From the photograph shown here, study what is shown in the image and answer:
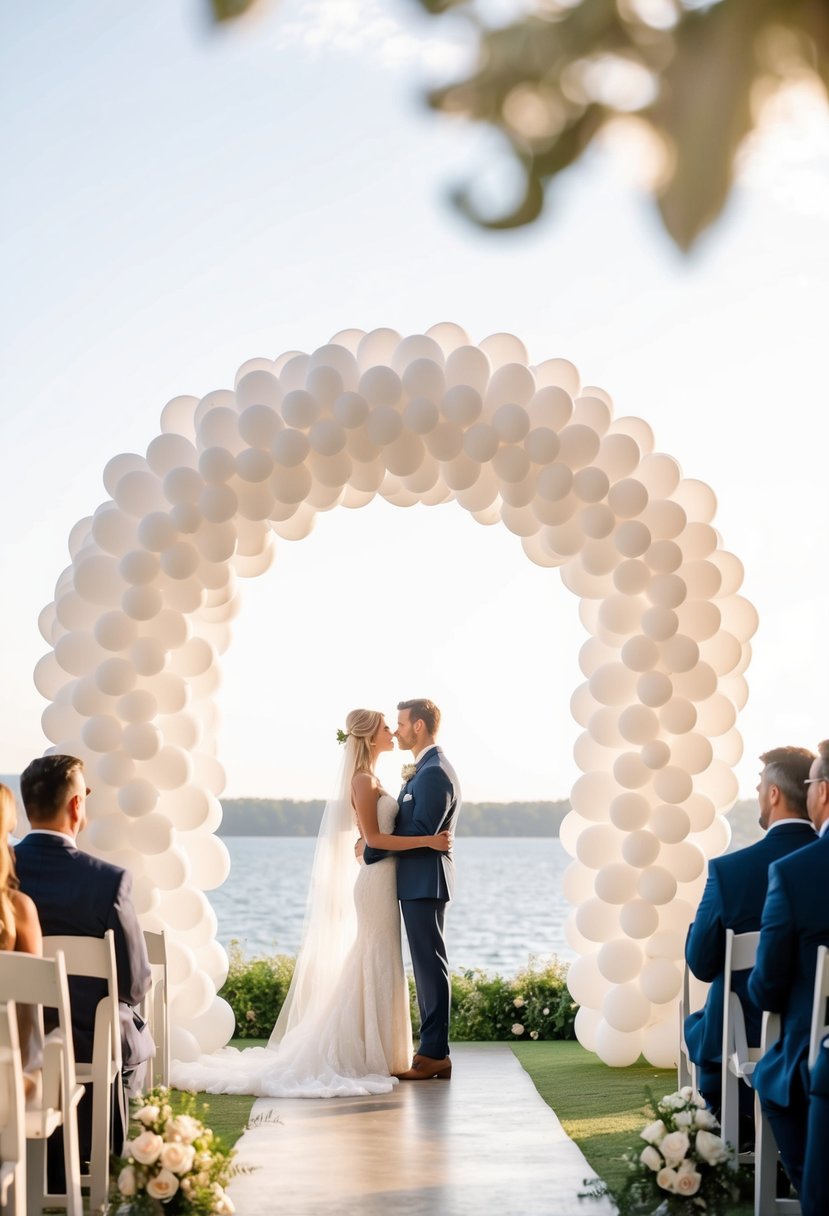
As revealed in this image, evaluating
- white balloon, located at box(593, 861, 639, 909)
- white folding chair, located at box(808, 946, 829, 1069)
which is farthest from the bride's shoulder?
white folding chair, located at box(808, 946, 829, 1069)

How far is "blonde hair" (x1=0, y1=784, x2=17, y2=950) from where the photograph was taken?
3.60 m

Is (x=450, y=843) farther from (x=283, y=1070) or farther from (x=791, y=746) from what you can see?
(x=791, y=746)

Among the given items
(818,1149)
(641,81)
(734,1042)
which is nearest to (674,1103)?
(734,1042)

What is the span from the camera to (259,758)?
43.6 metres

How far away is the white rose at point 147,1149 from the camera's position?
12.8ft

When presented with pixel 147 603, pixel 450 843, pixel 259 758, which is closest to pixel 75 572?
pixel 147 603

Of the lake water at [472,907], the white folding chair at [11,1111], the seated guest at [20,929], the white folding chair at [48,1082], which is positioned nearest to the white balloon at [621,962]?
the white folding chair at [48,1082]

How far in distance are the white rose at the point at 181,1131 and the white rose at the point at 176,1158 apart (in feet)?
0.07

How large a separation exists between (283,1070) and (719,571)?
10.5ft

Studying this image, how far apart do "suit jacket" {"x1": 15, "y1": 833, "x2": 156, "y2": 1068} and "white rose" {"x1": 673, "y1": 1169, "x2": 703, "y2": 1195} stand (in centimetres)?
180

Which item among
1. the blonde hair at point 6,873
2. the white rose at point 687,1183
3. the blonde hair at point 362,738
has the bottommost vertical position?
the white rose at point 687,1183

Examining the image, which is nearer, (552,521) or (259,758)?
(552,521)

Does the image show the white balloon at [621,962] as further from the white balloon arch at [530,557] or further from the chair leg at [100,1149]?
the chair leg at [100,1149]

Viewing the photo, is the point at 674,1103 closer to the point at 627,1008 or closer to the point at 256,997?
the point at 627,1008
